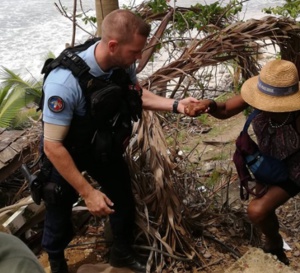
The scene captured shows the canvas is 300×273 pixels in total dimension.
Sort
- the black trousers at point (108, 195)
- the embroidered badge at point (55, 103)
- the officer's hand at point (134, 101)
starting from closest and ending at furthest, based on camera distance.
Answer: the embroidered badge at point (55, 103) → the officer's hand at point (134, 101) → the black trousers at point (108, 195)

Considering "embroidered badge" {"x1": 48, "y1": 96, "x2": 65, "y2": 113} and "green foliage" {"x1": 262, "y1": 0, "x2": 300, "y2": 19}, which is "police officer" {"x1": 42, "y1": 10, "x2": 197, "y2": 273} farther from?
"green foliage" {"x1": 262, "y1": 0, "x2": 300, "y2": 19}

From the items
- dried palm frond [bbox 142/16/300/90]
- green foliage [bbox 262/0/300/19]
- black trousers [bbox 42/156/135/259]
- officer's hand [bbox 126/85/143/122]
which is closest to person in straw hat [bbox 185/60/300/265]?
officer's hand [bbox 126/85/143/122]

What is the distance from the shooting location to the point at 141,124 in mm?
3727

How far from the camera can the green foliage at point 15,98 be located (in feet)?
18.2

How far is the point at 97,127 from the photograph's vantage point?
2984 mm

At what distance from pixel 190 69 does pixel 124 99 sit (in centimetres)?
90

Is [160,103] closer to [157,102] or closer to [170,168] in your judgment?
[157,102]

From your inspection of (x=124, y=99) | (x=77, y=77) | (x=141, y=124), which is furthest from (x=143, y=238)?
(x=77, y=77)

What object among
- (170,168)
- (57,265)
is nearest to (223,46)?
(170,168)

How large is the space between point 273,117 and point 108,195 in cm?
122

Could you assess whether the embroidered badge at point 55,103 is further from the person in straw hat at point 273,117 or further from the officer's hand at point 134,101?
the person in straw hat at point 273,117

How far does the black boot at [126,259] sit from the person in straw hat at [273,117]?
0.92 meters

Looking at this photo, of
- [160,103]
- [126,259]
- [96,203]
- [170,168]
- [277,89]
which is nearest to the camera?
[96,203]

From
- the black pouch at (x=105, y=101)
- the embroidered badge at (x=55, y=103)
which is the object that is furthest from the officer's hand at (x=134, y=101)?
the embroidered badge at (x=55, y=103)
